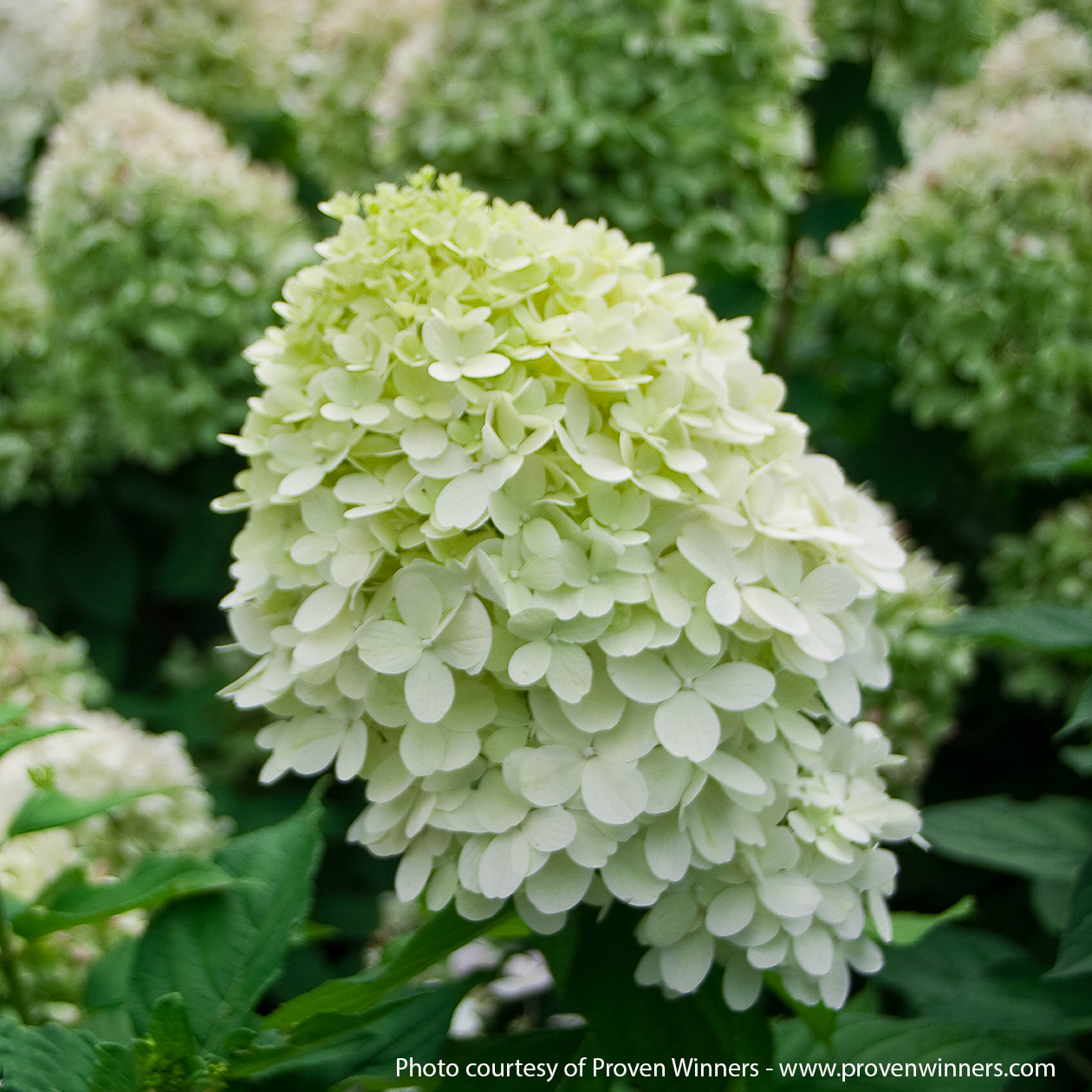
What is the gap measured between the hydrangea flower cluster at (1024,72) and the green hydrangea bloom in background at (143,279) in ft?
3.15

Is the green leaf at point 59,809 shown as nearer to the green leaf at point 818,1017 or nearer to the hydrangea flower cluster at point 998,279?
the green leaf at point 818,1017

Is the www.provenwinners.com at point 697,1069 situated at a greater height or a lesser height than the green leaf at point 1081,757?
lesser

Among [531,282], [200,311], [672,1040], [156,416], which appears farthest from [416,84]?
[672,1040]

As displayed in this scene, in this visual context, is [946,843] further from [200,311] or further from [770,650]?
[200,311]

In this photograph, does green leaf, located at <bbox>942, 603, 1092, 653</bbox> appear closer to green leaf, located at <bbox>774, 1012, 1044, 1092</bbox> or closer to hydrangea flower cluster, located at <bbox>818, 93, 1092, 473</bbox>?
green leaf, located at <bbox>774, 1012, 1044, 1092</bbox>

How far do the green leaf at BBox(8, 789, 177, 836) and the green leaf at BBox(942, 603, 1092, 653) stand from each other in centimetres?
55

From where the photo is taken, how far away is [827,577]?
0.55m

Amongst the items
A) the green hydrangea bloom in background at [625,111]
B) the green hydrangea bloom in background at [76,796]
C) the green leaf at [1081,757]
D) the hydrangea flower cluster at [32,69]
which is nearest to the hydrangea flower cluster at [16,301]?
the hydrangea flower cluster at [32,69]

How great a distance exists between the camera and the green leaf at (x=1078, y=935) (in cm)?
58

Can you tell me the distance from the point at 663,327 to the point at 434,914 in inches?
13.5

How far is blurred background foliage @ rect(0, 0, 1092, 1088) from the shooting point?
1.15 m

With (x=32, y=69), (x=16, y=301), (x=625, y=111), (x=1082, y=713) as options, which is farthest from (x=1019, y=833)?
(x=32, y=69)

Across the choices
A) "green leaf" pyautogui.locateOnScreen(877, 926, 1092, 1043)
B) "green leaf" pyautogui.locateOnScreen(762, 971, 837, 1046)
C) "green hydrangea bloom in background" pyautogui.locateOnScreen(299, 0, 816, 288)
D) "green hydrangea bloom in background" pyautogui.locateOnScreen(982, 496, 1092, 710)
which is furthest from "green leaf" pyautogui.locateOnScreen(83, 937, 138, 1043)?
"green hydrangea bloom in background" pyautogui.locateOnScreen(982, 496, 1092, 710)

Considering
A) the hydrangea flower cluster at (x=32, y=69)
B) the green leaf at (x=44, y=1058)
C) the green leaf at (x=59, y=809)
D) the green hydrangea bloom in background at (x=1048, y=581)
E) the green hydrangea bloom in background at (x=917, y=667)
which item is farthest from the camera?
the hydrangea flower cluster at (x=32, y=69)
